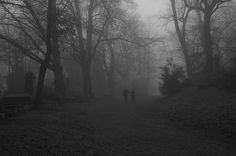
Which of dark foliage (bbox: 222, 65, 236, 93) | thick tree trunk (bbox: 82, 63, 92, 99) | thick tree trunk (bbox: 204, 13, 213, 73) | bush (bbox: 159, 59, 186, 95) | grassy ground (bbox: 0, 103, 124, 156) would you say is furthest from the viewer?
thick tree trunk (bbox: 82, 63, 92, 99)

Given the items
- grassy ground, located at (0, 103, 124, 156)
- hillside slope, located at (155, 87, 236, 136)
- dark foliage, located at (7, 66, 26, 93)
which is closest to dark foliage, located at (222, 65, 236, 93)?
hillside slope, located at (155, 87, 236, 136)

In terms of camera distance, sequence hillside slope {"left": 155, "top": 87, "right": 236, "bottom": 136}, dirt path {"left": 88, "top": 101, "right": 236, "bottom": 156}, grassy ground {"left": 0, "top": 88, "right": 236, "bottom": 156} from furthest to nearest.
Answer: hillside slope {"left": 155, "top": 87, "right": 236, "bottom": 136}, dirt path {"left": 88, "top": 101, "right": 236, "bottom": 156}, grassy ground {"left": 0, "top": 88, "right": 236, "bottom": 156}

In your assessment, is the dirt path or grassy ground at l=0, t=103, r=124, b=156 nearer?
grassy ground at l=0, t=103, r=124, b=156

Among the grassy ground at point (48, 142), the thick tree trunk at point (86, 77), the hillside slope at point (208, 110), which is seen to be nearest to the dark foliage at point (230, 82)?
the hillside slope at point (208, 110)

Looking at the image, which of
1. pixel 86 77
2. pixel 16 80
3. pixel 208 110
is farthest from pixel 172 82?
A: pixel 16 80

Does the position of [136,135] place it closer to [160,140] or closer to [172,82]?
[160,140]

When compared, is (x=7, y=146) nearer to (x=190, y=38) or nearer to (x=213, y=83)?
(x=213, y=83)

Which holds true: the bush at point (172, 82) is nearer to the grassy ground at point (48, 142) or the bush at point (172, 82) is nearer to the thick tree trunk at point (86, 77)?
the thick tree trunk at point (86, 77)

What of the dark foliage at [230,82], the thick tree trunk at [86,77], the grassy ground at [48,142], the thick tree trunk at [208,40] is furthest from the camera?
the thick tree trunk at [86,77]

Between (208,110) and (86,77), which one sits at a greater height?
(86,77)

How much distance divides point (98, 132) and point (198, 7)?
60.0 ft

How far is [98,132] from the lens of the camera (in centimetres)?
1188

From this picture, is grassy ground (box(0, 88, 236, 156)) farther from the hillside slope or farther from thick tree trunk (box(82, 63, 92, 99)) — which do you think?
thick tree trunk (box(82, 63, 92, 99))

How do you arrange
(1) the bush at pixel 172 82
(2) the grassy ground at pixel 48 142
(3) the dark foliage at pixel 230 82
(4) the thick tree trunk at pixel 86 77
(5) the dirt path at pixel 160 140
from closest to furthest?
(2) the grassy ground at pixel 48 142, (5) the dirt path at pixel 160 140, (3) the dark foliage at pixel 230 82, (1) the bush at pixel 172 82, (4) the thick tree trunk at pixel 86 77
